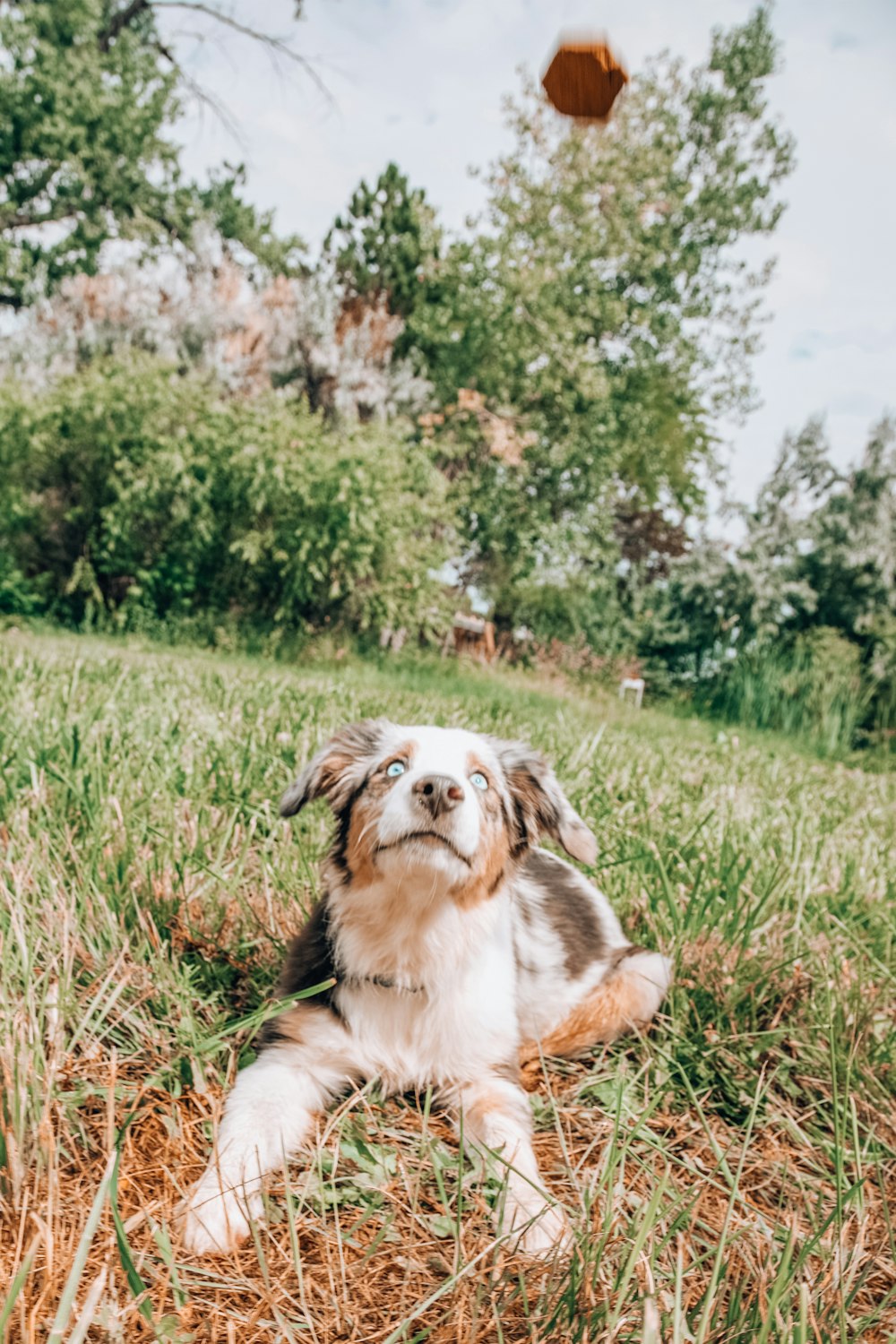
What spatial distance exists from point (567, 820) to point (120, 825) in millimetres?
1204

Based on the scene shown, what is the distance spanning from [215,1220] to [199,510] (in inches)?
500

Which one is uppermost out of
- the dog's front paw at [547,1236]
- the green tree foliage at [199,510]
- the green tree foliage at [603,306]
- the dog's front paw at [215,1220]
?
the green tree foliage at [603,306]

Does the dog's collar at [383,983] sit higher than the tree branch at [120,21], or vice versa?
the tree branch at [120,21]

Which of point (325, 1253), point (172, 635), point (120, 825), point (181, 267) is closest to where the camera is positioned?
point (325, 1253)

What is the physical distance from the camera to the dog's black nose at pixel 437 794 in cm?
180

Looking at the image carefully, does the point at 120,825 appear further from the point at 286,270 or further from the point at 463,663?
the point at 286,270

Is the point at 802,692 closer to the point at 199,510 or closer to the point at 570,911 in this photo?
the point at 199,510

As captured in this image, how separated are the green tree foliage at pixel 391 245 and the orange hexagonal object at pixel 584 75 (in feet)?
56.5

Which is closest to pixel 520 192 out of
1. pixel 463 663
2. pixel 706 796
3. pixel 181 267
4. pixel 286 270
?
pixel 286 270

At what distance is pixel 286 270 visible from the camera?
71.1 ft

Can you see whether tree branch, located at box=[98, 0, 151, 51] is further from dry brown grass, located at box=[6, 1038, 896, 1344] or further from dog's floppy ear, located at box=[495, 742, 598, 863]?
dry brown grass, located at box=[6, 1038, 896, 1344]

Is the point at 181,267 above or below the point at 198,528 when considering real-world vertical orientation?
above

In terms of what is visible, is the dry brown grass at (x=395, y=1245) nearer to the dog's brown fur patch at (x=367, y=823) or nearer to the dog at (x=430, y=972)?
the dog at (x=430, y=972)

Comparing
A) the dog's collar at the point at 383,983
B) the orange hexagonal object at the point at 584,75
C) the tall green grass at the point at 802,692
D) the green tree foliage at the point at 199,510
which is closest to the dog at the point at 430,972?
the dog's collar at the point at 383,983
